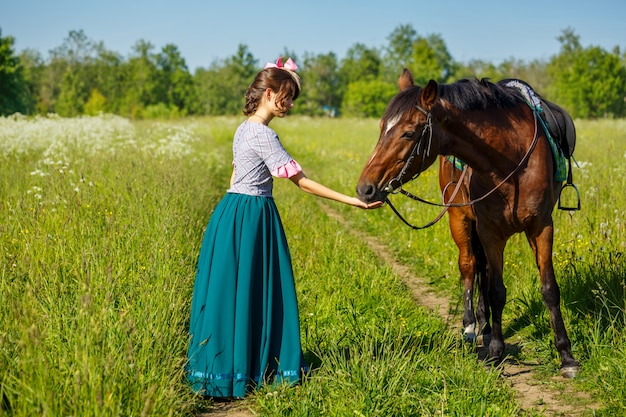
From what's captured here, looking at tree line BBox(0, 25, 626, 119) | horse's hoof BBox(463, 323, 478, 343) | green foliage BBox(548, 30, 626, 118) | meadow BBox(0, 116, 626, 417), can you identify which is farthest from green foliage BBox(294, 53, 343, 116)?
horse's hoof BBox(463, 323, 478, 343)

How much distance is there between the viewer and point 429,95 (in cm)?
392

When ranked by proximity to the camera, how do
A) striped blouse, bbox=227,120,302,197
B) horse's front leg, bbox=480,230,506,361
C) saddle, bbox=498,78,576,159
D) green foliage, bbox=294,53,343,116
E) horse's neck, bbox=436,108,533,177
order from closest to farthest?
striped blouse, bbox=227,120,302,197
horse's neck, bbox=436,108,533,177
horse's front leg, bbox=480,230,506,361
saddle, bbox=498,78,576,159
green foliage, bbox=294,53,343,116

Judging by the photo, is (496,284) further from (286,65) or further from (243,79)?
(243,79)

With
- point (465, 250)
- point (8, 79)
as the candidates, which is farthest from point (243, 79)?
point (465, 250)

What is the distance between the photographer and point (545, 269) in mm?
4652

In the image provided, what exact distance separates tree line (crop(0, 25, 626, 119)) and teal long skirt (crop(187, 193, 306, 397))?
138 ft

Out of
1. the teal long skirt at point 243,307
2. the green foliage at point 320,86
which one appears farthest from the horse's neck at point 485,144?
the green foliage at point 320,86

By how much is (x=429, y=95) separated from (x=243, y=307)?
179 centimetres

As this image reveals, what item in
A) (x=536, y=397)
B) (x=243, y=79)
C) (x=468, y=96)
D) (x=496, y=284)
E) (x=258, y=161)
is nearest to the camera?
(x=258, y=161)

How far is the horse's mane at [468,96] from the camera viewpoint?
13.2ft

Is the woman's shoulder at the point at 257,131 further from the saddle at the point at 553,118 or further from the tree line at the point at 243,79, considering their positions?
the tree line at the point at 243,79

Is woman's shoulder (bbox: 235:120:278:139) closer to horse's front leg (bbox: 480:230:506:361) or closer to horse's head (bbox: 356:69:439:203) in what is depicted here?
horse's head (bbox: 356:69:439:203)

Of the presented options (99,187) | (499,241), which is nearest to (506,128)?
(499,241)

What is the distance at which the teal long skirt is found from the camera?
12.9 ft
